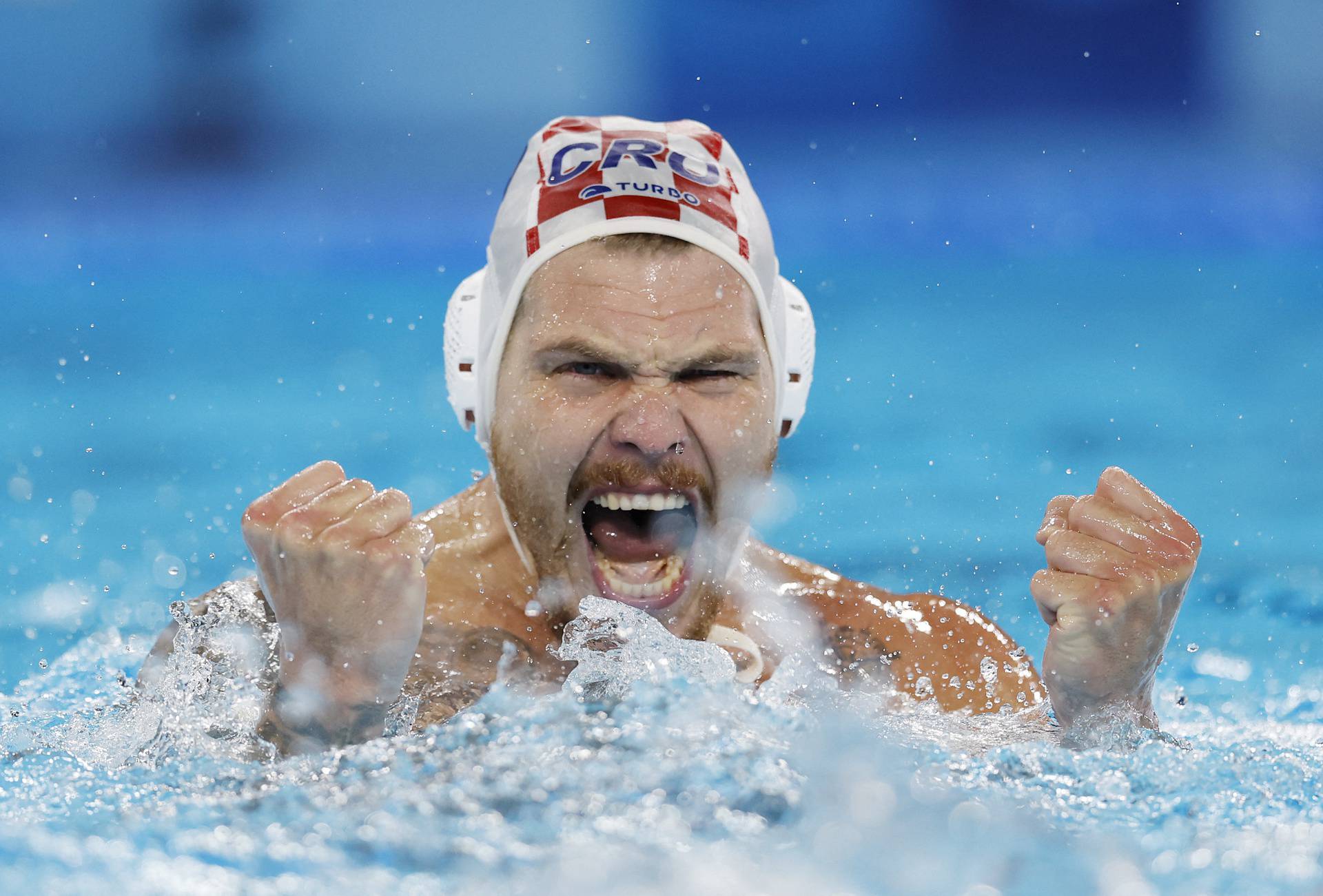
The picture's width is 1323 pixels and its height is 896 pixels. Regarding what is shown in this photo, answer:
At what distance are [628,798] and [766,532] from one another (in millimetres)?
2562

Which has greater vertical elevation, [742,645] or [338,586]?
[742,645]

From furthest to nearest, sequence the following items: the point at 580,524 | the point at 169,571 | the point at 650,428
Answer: the point at 169,571, the point at 580,524, the point at 650,428

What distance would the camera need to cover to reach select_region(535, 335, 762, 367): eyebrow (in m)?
2.04

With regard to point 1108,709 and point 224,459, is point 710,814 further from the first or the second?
point 224,459

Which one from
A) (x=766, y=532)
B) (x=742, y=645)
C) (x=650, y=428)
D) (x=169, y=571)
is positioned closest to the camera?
(x=650, y=428)

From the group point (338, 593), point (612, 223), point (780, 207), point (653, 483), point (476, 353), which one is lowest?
point (338, 593)

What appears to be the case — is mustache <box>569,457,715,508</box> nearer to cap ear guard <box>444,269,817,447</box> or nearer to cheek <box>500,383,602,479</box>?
cheek <box>500,383,602,479</box>

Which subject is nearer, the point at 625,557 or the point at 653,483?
the point at 653,483

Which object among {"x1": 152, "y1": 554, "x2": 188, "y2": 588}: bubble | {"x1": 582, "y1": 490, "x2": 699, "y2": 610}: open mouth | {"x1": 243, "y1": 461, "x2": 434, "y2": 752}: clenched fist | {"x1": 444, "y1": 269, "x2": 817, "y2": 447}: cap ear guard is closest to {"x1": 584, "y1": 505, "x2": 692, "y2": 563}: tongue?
{"x1": 582, "y1": 490, "x2": 699, "y2": 610}: open mouth

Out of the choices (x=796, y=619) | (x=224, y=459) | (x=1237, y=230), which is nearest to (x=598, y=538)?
(x=796, y=619)

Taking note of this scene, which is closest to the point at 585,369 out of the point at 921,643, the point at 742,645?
the point at 742,645

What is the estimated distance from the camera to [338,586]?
5.12 feet

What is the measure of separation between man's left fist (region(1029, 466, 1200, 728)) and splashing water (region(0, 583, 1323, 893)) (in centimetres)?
11

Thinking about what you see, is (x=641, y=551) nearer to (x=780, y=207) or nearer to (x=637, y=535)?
(x=637, y=535)
